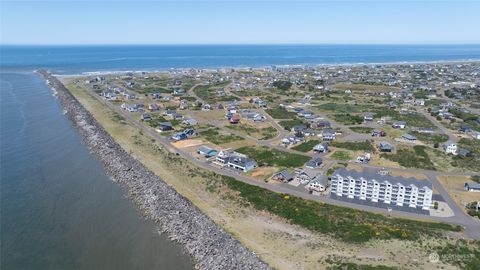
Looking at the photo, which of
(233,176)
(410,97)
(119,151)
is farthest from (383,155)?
(410,97)

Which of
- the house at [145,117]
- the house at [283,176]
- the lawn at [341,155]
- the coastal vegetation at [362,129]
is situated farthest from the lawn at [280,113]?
the house at [283,176]

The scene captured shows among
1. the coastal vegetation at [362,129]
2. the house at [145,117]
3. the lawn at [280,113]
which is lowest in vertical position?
the lawn at [280,113]

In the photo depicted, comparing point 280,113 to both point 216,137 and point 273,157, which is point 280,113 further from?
point 273,157

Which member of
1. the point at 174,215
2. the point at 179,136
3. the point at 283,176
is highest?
the point at 283,176

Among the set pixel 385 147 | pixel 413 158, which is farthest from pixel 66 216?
pixel 413 158

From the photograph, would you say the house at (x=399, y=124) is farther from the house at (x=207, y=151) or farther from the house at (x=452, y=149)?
the house at (x=207, y=151)

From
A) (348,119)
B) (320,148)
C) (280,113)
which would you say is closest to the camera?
(320,148)
